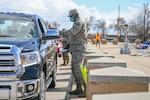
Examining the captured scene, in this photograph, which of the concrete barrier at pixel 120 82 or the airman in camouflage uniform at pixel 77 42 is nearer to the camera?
the concrete barrier at pixel 120 82

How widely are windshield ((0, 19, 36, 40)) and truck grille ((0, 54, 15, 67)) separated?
987 millimetres

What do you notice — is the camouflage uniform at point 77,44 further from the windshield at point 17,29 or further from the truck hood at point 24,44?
the truck hood at point 24,44

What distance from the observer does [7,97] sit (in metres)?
5.27

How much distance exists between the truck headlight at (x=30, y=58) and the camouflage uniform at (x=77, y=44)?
1.96m

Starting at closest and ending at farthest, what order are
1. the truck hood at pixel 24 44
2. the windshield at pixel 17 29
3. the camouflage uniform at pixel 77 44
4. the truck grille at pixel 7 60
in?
the truck grille at pixel 7 60 → the truck hood at pixel 24 44 → the windshield at pixel 17 29 → the camouflage uniform at pixel 77 44

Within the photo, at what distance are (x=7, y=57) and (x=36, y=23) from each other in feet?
6.35

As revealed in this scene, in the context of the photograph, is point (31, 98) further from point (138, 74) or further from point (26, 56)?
point (138, 74)

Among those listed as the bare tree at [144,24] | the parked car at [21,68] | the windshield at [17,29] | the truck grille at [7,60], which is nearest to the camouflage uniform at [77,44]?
the windshield at [17,29]

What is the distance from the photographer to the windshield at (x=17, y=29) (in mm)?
6641

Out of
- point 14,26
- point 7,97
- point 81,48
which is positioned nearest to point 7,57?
point 7,97

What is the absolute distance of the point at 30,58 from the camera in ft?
18.8

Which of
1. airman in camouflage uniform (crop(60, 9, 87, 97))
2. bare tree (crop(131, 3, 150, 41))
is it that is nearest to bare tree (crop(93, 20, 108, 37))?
bare tree (crop(131, 3, 150, 41))

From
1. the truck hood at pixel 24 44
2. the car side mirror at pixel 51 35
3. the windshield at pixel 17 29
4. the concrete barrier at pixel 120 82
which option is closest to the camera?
the concrete barrier at pixel 120 82

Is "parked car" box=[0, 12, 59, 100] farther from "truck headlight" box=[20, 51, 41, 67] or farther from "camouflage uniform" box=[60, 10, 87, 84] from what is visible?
"camouflage uniform" box=[60, 10, 87, 84]
